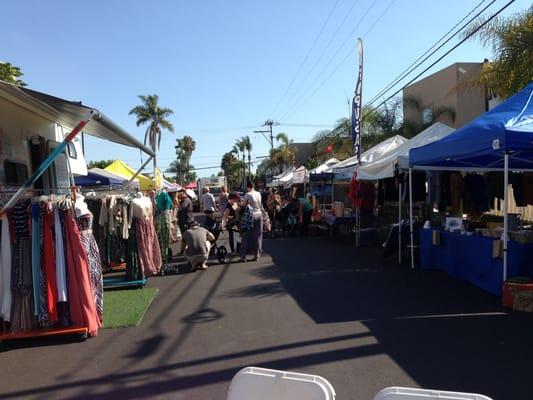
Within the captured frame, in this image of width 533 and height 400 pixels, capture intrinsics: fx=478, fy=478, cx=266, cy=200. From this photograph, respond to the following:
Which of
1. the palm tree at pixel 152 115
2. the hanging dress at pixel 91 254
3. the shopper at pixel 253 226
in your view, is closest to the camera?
the hanging dress at pixel 91 254

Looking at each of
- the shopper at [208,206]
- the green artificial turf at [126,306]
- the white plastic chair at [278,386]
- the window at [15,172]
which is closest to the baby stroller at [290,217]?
the shopper at [208,206]

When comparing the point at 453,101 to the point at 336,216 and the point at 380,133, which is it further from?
the point at 336,216

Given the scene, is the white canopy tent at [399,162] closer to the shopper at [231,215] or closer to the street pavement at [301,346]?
the street pavement at [301,346]

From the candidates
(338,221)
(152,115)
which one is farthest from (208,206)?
(152,115)

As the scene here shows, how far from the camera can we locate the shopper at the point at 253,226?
11594mm

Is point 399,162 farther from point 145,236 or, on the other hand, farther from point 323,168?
point 323,168

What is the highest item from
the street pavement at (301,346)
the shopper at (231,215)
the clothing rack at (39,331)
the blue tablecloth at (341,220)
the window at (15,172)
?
the window at (15,172)

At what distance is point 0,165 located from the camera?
7816 mm

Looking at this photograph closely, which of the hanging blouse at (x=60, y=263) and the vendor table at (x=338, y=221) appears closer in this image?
the hanging blouse at (x=60, y=263)

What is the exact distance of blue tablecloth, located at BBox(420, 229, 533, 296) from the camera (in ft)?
23.5

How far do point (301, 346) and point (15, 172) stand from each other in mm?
6060

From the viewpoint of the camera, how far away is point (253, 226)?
458 inches

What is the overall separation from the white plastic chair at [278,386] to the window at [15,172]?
6.91 meters

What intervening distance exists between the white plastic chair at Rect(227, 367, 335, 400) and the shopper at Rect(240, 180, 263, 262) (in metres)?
8.97
